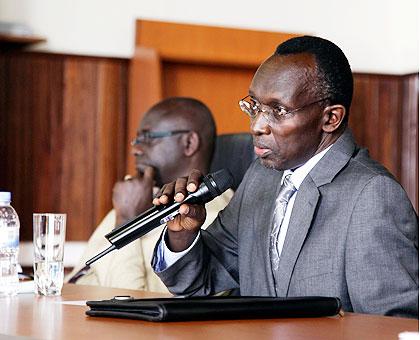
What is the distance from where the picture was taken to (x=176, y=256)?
2340 millimetres

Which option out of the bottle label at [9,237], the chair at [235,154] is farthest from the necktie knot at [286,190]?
the chair at [235,154]

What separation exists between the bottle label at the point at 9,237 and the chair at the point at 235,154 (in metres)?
1.43

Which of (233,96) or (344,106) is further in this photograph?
(233,96)

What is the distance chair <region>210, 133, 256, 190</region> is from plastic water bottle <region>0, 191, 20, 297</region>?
4.67 ft

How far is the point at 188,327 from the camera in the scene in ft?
5.27

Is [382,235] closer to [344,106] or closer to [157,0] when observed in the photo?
[344,106]

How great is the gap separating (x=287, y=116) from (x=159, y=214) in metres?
0.44

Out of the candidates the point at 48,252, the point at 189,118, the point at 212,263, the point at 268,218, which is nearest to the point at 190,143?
the point at 189,118

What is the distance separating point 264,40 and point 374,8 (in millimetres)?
830

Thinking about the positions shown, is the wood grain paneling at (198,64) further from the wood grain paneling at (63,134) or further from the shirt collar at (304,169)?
the shirt collar at (304,169)

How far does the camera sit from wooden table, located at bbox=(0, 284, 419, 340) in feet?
5.02

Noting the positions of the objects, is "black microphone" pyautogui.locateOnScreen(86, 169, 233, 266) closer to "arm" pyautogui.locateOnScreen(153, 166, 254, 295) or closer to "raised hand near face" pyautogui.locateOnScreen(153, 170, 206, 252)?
"raised hand near face" pyautogui.locateOnScreen(153, 170, 206, 252)

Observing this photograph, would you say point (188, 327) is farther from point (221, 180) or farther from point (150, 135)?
point (150, 135)

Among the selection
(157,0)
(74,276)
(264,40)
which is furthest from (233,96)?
(74,276)
